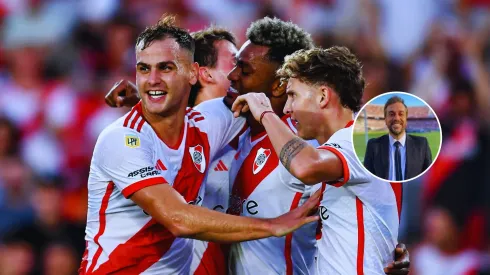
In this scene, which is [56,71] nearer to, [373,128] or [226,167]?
[226,167]

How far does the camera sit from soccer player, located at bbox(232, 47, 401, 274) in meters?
4.39

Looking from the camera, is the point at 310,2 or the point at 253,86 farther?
the point at 310,2

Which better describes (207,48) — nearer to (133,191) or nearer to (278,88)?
(278,88)

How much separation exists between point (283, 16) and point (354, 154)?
5.68 metres

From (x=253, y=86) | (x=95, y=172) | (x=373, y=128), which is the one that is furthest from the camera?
(x=253, y=86)

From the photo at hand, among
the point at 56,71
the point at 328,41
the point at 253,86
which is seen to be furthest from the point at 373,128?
the point at 56,71

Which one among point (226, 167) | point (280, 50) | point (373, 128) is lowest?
point (226, 167)

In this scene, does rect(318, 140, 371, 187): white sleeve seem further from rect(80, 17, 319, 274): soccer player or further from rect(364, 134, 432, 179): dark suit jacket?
rect(80, 17, 319, 274): soccer player

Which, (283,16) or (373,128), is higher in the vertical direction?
(283,16)

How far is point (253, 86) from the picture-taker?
5.40 m

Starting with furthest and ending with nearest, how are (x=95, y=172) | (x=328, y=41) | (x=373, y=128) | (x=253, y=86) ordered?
(x=328, y=41), (x=253, y=86), (x=95, y=172), (x=373, y=128)

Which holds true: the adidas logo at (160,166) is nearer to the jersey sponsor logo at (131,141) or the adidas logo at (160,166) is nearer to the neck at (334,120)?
the jersey sponsor logo at (131,141)

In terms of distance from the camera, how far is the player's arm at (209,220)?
4508 millimetres

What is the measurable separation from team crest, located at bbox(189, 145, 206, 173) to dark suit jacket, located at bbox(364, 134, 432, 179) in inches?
45.8
